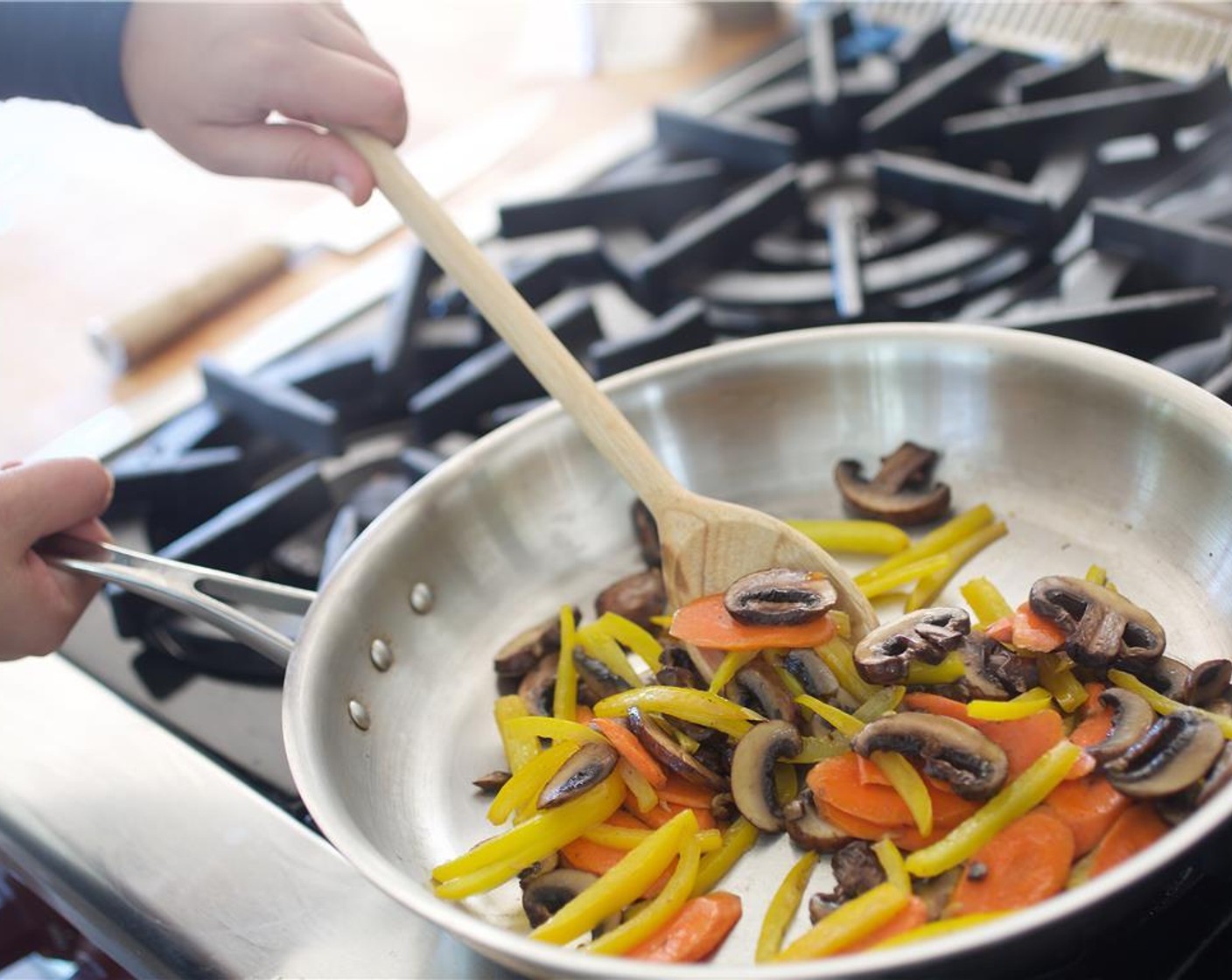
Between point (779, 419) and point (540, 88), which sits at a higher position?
point (540, 88)

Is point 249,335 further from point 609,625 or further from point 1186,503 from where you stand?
point 1186,503

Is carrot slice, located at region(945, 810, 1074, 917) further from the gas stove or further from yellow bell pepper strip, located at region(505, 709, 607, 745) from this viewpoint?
yellow bell pepper strip, located at region(505, 709, 607, 745)

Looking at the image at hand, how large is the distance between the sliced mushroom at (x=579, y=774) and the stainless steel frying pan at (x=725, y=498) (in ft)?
0.36

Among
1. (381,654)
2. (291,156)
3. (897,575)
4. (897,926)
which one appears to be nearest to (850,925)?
(897,926)

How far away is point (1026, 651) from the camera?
3.65 feet

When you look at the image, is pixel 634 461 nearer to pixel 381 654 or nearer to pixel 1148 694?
pixel 381 654

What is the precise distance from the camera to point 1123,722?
3.34ft

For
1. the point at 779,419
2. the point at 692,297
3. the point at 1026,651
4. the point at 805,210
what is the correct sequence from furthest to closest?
the point at 805,210, the point at 692,297, the point at 779,419, the point at 1026,651

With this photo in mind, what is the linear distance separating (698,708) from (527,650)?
250 mm

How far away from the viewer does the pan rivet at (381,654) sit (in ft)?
4.11

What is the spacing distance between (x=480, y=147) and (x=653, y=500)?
1.29 meters

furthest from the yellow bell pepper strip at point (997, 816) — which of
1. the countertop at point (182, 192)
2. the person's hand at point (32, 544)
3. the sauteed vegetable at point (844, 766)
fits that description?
the countertop at point (182, 192)

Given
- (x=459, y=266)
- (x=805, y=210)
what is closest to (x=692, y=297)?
(x=805, y=210)

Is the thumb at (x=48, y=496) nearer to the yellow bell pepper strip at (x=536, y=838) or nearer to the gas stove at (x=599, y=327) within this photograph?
the gas stove at (x=599, y=327)
